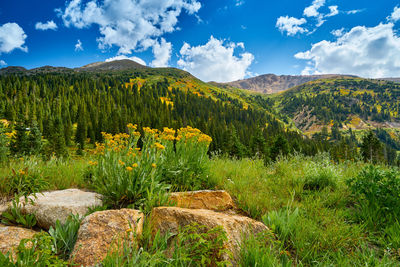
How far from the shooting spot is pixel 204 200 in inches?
148

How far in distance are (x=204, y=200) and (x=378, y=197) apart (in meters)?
3.20

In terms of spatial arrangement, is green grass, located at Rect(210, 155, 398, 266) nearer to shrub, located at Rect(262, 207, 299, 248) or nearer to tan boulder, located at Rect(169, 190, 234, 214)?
shrub, located at Rect(262, 207, 299, 248)

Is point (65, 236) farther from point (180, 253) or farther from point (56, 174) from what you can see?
point (56, 174)

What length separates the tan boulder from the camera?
140 inches

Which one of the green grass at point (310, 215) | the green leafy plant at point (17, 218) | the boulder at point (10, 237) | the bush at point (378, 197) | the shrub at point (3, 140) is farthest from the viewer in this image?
→ the shrub at point (3, 140)

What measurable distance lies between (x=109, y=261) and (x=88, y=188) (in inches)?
136

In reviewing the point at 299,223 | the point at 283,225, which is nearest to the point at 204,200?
the point at 283,225

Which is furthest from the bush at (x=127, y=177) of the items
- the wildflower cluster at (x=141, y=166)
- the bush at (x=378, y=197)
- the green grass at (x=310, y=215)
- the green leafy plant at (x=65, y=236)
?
the bush at (x=378, y=197)

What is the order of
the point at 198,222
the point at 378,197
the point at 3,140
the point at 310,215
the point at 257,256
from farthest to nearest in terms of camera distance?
the point at 3,140, the point at 378,197, the point at 310,215, the point at 198,222, the point at 257,256

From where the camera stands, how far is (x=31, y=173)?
3947 mm

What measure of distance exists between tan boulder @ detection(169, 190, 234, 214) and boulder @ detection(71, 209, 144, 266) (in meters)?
1.04

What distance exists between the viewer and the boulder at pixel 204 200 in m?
3.56

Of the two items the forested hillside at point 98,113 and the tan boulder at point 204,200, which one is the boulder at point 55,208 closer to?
the tan boulder at point 204,200

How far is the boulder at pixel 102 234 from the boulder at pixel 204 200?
3.43 ft
